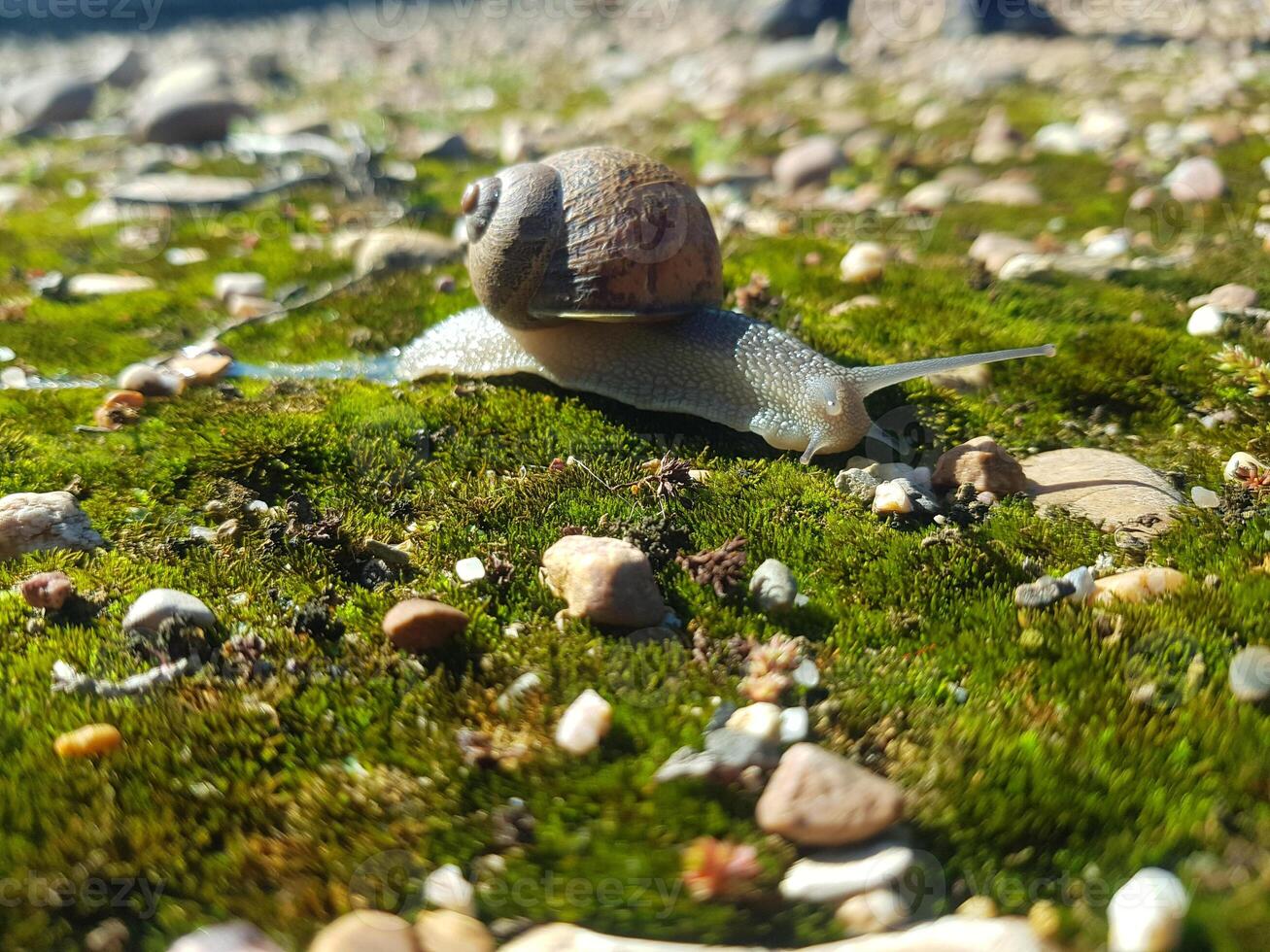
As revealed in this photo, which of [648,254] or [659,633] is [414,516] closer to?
[659,633]

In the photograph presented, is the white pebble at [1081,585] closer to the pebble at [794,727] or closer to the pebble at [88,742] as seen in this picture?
the pebble at [794,727]

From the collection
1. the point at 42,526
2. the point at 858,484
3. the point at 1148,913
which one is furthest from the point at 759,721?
the point at 42,526

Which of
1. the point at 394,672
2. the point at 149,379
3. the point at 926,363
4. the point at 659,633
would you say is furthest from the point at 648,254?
the point at 149,379

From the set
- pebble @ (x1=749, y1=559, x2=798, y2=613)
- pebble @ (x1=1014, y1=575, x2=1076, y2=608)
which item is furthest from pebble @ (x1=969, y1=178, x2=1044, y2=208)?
pebble @ (x1=749, y1=559, x2=798, y2=613)

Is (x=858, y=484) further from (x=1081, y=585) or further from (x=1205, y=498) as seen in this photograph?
(x=1205, y=498)

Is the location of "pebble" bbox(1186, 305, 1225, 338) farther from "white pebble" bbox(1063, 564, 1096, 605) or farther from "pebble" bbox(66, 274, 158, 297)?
"pebble" bbox(66, 274, 158, 297)
